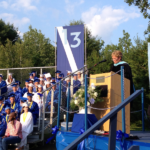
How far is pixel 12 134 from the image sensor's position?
20.2 feet

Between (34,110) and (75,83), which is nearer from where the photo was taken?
(34,110)

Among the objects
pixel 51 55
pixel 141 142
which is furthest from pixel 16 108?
pixel 51 55

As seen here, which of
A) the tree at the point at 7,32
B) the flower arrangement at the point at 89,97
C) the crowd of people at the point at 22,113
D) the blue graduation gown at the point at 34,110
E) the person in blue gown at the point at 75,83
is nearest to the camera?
the flower arrangement at the point at 89,97

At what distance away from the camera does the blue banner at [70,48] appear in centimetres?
902

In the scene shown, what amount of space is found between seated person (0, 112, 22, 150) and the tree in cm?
2386

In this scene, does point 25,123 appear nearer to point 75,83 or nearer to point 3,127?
point 3,127

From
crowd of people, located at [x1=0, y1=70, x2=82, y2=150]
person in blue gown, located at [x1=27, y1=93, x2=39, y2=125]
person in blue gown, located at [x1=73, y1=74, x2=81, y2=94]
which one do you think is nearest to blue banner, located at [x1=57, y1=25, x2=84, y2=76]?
crowd of people, located at [x1=0, y1=70, x2=82, y2=150]

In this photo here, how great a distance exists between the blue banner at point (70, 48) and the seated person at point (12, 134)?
11.4ft

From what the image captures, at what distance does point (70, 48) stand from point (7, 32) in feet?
73.6

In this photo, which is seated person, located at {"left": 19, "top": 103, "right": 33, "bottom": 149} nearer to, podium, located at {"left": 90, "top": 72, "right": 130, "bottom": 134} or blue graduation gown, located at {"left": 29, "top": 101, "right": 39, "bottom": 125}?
blue graduation gown, located at {"left": 29, "top": 101, "right": 39, "bottom": 125}

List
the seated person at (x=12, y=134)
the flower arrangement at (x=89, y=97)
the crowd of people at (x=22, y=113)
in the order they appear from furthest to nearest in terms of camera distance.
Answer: the crowd of people at (x=22, y=113) < the seated person at (x=12, y=134) < the flower arrangement at (x=89, y=97)

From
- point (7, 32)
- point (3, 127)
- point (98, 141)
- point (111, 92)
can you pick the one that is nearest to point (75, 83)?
point (3, 127)

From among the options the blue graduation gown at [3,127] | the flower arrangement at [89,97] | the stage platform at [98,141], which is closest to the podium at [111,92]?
the flower arrangement at [89,97]

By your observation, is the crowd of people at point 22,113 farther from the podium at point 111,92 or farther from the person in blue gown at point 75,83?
the podium at point 111,92
